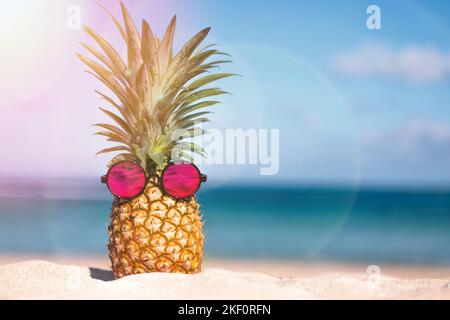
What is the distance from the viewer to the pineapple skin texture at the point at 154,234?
492cm

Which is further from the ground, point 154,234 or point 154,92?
point 154,92

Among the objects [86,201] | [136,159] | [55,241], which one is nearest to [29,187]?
[86,201]

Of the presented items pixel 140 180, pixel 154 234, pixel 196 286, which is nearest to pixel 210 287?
pixel 196 286

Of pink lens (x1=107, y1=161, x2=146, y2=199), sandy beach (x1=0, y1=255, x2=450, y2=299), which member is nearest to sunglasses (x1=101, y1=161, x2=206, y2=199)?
pink lens (x1=107, y1=161, x2=146, y2=199)

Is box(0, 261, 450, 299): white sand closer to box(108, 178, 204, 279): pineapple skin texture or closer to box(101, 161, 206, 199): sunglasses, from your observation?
box(108, 178, 204, 279): pineapple skin texture

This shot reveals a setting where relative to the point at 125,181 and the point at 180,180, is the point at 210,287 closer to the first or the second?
the point at 180,180

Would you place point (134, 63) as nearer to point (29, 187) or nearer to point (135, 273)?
point (135, 273)

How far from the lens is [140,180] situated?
4.97 meters

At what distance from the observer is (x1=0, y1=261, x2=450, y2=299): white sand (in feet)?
14.8

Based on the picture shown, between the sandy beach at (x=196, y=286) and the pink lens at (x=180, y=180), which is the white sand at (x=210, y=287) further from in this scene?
the pink lens at (x=180, y=180)

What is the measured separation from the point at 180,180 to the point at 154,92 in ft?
2.77

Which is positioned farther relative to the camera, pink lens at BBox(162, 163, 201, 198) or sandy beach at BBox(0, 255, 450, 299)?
pink lens at BBox(162, 163, 201, 198)

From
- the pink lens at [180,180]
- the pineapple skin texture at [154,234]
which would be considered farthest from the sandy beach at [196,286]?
the pink lens at [180,180]

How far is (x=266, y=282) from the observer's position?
5289mm
